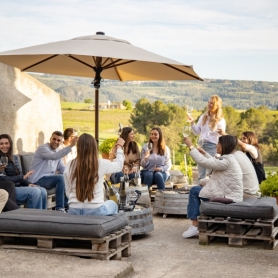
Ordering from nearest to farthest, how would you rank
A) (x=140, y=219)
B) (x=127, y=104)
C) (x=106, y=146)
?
(x=140, y=219) < (x=106, y=146) < (x=127, y=104)

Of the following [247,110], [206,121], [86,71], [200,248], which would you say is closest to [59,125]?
[86,71]

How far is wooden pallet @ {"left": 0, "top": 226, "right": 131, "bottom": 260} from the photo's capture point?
609 cm

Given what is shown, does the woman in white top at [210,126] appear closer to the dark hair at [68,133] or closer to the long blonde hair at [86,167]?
the dark hair at [68,133]

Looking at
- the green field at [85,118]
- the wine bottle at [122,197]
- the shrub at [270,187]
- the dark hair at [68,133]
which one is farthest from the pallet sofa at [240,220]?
the green field at [85,118]

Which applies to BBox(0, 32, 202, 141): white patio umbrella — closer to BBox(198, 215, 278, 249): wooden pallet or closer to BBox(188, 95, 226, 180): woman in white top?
BBox(188, 95, 226, 180): woman in white top

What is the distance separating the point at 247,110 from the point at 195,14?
8.51m

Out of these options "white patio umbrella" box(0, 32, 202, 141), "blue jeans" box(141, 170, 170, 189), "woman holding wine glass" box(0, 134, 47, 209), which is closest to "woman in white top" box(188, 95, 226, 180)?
"white patio umbrella" box(0, 32, 202, 141)

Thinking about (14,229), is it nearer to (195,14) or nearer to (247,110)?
(247,110)

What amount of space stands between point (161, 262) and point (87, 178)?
46.1 inches

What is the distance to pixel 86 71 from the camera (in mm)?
11266

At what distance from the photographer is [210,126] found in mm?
10141

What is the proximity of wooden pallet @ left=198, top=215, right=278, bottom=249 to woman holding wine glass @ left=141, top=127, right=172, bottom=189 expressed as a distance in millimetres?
2936

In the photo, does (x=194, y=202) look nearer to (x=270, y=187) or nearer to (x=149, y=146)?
(x=270, y=187)

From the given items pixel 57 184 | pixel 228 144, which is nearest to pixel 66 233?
pixel 228 144
